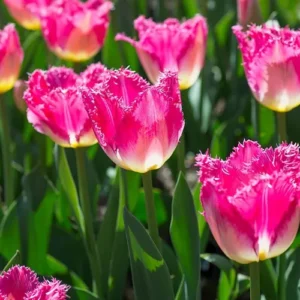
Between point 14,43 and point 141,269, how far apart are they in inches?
18.6

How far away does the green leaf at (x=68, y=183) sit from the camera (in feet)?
3.95

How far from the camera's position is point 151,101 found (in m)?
0.87

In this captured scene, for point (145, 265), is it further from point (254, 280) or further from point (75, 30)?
point (75, 30)

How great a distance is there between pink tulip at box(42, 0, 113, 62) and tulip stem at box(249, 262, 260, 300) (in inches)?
28.3

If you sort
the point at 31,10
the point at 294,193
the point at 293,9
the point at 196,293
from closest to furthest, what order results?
the point at 294,193 < the point at 196,293 < the point at 31,10 < the point at 293,9

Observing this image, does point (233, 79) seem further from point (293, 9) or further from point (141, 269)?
point (141, 269)

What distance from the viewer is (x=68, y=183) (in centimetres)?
121

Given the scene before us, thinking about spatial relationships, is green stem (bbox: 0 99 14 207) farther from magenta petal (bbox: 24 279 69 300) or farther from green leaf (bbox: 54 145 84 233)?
magenta petal (bbox: 24 279 69 300)

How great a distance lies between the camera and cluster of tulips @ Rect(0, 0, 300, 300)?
0.77 metres

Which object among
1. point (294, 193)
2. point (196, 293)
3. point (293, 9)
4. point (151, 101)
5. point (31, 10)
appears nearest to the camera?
point (294, 193)

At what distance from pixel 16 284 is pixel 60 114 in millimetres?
329

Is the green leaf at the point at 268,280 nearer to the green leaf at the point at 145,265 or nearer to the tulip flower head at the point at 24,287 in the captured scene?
the green leaf at the point at 145,265

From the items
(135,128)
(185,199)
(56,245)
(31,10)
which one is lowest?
(56,245)

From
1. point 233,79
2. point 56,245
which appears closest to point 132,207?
point 56,245
